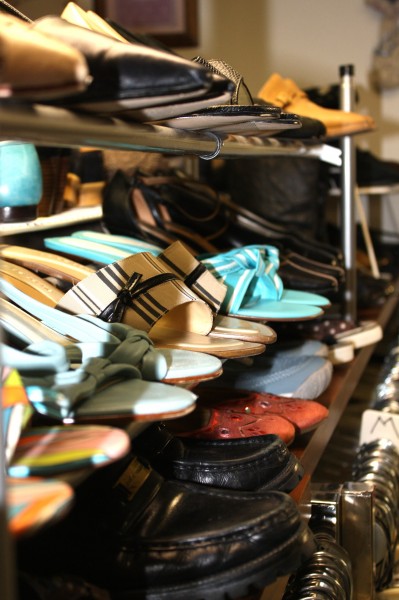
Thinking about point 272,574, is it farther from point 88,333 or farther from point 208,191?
point 208,191

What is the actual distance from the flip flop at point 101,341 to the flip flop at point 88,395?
2.0 inches

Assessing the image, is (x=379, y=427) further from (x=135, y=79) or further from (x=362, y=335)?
(x=135, y=79)

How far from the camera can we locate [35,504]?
420mm

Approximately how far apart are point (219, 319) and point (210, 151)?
0.70 feet

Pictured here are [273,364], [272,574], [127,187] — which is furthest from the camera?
[127,187]

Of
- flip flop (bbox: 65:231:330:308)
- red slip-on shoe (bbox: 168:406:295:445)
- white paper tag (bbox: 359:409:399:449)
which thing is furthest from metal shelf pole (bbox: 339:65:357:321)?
red slip-on shoe (bbox: 168:406:295:445)

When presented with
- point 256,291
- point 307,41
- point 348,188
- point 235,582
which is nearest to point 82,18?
point 256,291

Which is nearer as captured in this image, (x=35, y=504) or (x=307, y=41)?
(x=35, y=504)

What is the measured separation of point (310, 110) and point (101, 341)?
1.01 m

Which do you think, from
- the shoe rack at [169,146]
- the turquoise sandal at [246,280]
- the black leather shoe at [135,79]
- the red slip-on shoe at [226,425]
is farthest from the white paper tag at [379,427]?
the black leather shoe at [135,79]

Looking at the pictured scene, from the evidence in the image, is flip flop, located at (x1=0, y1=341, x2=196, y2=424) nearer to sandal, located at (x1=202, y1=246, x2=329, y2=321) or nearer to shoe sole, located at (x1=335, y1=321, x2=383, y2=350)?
sandal, located at (x1=202, y1=246, x2=329, y2=321)

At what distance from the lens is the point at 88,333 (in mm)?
702

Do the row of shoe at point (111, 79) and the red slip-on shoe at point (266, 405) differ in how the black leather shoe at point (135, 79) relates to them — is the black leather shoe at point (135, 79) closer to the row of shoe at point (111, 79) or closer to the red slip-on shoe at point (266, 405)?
the row of shoe at point (111, 79)

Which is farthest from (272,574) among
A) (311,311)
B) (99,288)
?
(311,311)
